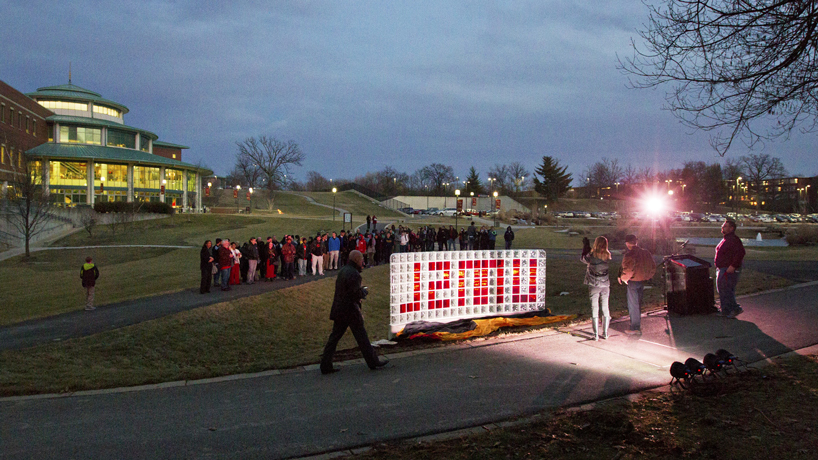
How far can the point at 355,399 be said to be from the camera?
605cm

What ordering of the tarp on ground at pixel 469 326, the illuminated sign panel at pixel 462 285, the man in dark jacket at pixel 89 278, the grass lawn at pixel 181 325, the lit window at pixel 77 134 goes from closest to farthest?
the grass lawn at pixel 181 325 → the tarp on ground at pixel 469 326 → the illuminated sign panel at pixel 462 285 → the man in dark jacket at pixel 89 278 → the lit window at pixel 77 134

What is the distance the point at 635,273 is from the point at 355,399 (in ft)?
19.2

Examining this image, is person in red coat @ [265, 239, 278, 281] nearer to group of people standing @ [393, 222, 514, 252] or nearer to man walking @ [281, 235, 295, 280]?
man walking @ [281, 235, 295, 280]

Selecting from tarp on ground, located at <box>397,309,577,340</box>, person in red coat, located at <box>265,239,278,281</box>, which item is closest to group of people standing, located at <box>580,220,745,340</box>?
tarp on ground, located at <box>397,309,577,340</box>

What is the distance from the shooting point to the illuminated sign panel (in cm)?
943

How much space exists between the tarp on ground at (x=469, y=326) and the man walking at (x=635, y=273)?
1.64 metres

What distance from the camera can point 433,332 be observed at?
30.3 ft

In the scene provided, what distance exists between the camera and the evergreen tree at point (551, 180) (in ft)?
375

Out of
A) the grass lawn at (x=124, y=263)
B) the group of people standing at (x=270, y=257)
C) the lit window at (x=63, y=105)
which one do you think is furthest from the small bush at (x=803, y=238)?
the lit window at (x=63, y=105)

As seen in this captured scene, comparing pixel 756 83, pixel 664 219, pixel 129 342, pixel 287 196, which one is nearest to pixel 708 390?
pixel 756 83

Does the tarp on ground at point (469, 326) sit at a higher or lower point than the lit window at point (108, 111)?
lower

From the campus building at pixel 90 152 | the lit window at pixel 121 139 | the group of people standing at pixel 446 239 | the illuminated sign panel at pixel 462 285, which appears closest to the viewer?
A: the illuminated sign panel at pixel 462 285

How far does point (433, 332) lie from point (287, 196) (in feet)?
310

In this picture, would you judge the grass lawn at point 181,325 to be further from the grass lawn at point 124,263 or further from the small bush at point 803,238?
the small bush at point 803,238
